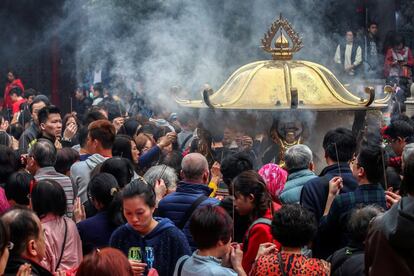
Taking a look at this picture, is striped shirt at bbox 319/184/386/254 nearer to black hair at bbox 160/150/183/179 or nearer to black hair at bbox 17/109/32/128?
black hair at bbox 160/150/183/179

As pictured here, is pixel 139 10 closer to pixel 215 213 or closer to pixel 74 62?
pixel 74 62

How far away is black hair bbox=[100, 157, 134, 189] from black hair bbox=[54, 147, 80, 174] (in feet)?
2.29

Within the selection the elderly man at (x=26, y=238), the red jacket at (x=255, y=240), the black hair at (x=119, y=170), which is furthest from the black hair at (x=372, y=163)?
the elderly man at (x=26, y=238)

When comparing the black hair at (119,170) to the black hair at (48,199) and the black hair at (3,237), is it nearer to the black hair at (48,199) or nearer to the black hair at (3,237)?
the black hair at (48,199)

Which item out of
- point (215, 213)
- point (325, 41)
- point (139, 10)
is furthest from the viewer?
point (325, 41)

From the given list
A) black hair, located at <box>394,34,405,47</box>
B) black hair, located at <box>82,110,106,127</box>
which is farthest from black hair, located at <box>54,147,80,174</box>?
black hair, located at <box>394,34,405,47</box>

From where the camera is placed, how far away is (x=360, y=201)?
5.32m

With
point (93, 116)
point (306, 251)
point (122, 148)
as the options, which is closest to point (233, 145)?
point (122, 148)

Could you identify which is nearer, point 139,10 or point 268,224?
point 268,224

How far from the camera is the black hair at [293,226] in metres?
4.70

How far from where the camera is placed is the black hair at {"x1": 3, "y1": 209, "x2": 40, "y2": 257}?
452 cm

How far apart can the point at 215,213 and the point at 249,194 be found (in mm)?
752

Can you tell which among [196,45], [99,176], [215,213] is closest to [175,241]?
[215,213]

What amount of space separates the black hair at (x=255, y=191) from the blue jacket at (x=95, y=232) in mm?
756
